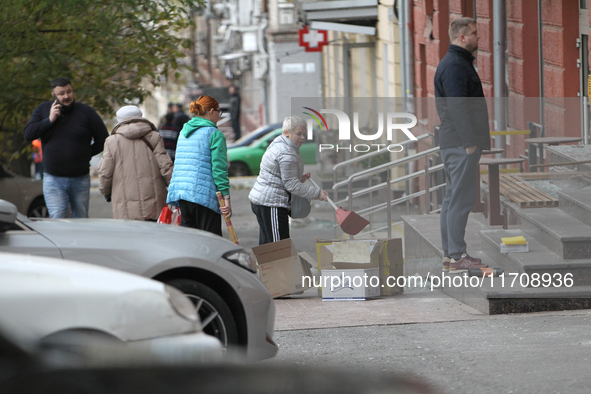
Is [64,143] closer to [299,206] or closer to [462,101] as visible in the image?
[299,206]

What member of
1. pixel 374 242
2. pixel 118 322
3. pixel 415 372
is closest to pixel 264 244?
pixel 374 242

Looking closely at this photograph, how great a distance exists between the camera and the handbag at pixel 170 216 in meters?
7.52

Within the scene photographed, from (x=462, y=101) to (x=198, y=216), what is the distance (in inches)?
92.3

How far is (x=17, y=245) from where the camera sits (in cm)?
461

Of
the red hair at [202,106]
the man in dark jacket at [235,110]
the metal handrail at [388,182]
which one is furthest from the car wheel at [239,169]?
the red hair at [202,106]

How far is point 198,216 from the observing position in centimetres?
753

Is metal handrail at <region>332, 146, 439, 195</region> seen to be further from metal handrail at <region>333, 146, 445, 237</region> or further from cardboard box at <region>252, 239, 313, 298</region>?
cardboard box at <region>252, 239, 313, 298</region>

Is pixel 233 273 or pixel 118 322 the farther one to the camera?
pixel 233 273

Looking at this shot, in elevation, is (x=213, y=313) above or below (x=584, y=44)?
below

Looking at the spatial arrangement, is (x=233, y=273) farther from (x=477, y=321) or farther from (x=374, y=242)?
(x=374, y=242)

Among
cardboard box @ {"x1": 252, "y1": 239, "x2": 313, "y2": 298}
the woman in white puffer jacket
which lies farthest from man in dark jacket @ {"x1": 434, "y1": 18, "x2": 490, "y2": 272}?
cardboard box @ {"x1": 252, "y1": 239, "x2": 313, "y2": 298}

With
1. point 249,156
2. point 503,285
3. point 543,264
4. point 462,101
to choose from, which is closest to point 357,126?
point 462,101

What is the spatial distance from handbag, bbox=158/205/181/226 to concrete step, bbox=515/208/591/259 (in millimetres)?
2885

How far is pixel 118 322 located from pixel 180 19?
9925 mm
